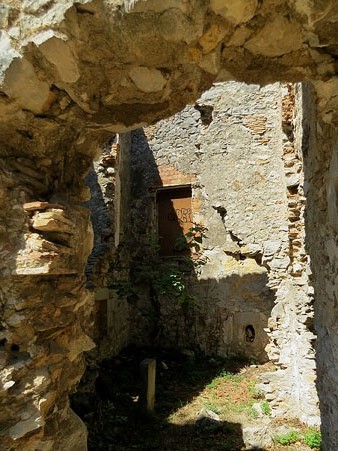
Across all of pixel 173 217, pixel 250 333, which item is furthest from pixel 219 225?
pixel 250 333

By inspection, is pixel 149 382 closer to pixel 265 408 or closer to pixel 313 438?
pixel 265 408

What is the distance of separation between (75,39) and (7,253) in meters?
1.14

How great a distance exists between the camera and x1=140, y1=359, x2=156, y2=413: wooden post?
4988 millimetres

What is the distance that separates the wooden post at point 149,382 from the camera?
4.99 m

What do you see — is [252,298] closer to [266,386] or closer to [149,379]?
[266,386]

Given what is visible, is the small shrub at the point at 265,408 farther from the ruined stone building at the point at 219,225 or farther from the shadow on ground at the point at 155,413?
the shadow on ground at the point at 155,413

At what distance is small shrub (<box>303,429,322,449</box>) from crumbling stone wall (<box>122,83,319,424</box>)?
927mm

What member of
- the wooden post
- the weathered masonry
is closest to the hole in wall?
the wooden post

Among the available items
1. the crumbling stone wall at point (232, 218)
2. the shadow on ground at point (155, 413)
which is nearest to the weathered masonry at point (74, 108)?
the shadow on ground at point (155, 413)

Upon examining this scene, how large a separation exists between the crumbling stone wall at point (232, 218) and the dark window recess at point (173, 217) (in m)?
0.20

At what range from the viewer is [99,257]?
596cm

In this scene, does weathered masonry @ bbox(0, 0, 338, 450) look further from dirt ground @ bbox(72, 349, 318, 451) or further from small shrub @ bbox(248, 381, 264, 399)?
small shrub @ bbox(248, 381, 264, 399)

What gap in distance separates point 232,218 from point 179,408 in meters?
3.48

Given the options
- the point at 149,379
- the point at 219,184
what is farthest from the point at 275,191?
the point at 149,379
